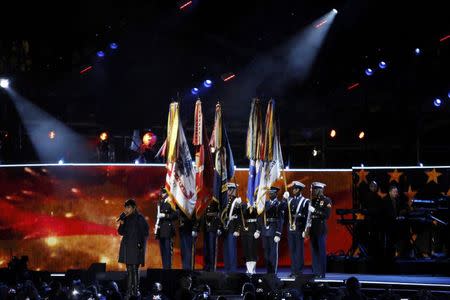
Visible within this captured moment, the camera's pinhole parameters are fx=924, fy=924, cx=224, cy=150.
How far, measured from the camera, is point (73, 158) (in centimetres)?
2980

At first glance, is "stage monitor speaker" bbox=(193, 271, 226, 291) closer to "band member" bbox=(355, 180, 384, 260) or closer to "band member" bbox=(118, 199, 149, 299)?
"band member" bbox=(118, 199, 149, 299)

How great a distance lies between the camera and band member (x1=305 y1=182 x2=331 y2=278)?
21.9 meters

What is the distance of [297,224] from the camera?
22.3 meters

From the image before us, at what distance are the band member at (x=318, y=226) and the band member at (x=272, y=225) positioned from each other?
969mm

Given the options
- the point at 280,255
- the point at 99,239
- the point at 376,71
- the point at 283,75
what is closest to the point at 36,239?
the point at 99,239

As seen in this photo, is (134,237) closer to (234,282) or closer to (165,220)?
(234,282)

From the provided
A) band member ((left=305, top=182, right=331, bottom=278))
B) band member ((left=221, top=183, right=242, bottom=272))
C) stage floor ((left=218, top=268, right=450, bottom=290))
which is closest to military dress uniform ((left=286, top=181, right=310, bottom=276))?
band member ((left=305, top=182, right=331, bottom=278))

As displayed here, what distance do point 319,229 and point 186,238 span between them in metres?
3.42

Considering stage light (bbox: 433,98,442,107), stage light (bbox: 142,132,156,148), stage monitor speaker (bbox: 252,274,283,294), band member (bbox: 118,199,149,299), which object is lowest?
stage monitor speaker (bbox: 252,274,283,294)

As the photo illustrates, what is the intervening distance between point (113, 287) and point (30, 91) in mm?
16166

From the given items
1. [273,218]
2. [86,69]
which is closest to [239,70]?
[86,69]

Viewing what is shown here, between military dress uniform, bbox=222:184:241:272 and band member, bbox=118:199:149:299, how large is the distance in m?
3.25

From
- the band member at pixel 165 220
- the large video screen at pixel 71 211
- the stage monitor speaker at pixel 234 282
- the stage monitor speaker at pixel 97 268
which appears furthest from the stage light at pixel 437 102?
the stage monitor speaker at pixel 97 268

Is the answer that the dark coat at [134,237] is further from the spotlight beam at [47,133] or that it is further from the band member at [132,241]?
the spotlight beam at [47,133]
